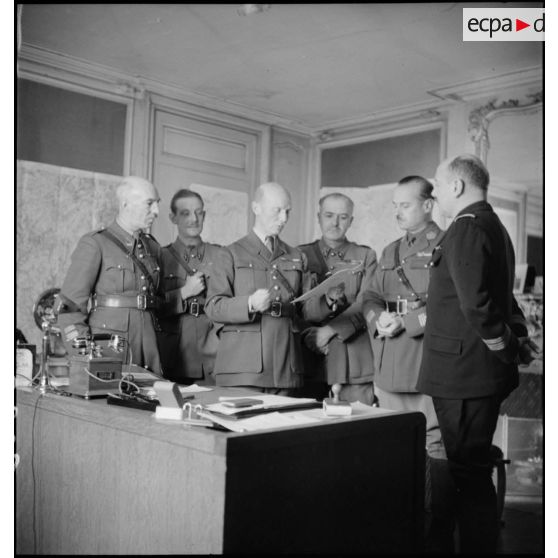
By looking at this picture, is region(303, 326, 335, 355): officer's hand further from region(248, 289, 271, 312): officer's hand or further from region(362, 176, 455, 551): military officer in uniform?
region(248, 289, 271, 312): officer's hand

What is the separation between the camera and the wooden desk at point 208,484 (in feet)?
4.77

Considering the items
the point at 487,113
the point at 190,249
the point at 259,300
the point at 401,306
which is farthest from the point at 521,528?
the point at 487,113

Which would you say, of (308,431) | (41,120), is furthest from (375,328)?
(41,120)

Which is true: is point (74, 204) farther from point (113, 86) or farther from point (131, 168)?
point (113, 86)

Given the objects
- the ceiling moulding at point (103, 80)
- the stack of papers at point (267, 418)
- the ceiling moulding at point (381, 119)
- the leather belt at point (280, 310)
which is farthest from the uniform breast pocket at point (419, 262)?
the ceiling moulding at point (103, 80)

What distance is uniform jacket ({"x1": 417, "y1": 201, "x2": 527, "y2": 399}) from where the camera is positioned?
2295mm

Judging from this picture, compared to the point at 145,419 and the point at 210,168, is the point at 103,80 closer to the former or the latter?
the point at 210,168

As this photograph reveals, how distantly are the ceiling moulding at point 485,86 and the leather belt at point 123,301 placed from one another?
274cm

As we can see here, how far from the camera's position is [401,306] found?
346cm

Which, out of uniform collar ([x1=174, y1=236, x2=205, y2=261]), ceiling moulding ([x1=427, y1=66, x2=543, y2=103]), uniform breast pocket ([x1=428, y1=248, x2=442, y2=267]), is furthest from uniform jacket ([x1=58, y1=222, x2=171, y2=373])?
ceiling moulding ([x1=427, y1=66, x2=543, y2=103])

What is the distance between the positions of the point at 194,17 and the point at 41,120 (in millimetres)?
1214

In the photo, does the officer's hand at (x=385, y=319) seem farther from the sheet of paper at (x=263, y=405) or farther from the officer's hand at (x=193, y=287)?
the sheet of paper at (x=263, y=405)

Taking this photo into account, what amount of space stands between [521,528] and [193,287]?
6.82ft

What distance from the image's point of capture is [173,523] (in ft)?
5.07
